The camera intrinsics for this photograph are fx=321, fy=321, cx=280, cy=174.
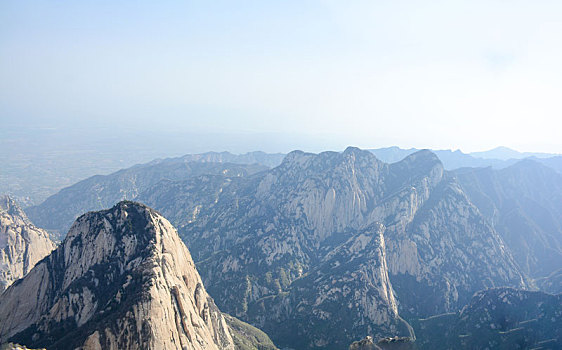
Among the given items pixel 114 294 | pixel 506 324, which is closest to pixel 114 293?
pixel 114 294

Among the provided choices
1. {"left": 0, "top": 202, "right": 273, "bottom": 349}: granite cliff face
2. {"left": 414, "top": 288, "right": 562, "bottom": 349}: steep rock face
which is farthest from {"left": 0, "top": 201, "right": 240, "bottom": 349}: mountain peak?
{"left": 414, "top": 288, "right": 562, "bottom": 349}: steep rock face

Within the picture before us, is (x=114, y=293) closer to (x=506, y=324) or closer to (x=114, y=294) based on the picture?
(x=114, y=294)

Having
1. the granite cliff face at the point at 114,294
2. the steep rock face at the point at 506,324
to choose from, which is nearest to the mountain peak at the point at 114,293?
the granite cliff face at the point at 114,294

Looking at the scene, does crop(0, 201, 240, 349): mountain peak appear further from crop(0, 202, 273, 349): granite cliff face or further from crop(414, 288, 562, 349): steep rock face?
crop(414, 288, 562, 349): steep rock face

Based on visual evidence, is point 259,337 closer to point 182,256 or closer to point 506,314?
point 182,256

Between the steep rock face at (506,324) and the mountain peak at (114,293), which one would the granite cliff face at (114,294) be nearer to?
the mountain peak at (114,293)

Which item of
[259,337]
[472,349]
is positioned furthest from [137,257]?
[472,349]
